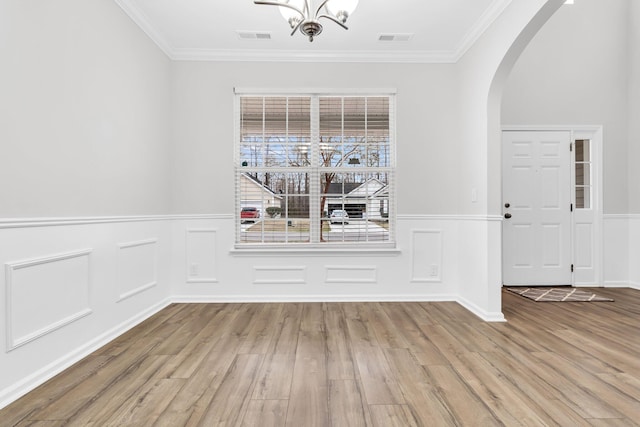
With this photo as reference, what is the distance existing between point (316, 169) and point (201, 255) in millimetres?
1609

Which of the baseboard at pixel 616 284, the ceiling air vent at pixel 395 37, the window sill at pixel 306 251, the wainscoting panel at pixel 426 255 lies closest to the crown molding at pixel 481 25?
the ceiling air vent at pixel 395 37

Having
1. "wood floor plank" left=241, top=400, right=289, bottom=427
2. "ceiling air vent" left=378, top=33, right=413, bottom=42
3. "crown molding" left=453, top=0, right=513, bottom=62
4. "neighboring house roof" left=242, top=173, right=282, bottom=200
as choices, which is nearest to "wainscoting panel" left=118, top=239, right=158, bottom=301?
"neighboring house roof" left=242, top=173, right=282, bottom=200

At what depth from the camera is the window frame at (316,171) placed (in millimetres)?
3688

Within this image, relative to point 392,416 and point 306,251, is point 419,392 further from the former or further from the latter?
point 306,251

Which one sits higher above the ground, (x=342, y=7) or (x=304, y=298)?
(x=342, y=7)

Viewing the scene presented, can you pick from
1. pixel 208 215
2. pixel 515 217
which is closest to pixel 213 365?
pixel 208 215

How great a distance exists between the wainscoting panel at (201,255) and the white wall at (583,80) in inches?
154

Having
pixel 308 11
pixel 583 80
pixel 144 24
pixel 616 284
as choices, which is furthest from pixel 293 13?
pixel 616 284

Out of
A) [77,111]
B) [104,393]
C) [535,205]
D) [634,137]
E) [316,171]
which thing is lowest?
[104,393]

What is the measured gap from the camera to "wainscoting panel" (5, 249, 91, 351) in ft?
5.80

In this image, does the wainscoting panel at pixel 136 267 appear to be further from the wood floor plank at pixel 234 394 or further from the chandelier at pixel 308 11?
the chandelier at pixel 308 11

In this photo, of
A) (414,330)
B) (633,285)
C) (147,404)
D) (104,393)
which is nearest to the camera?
(147,404)

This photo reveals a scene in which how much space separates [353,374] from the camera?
2.01 meters

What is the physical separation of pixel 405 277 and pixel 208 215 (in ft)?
7.59
